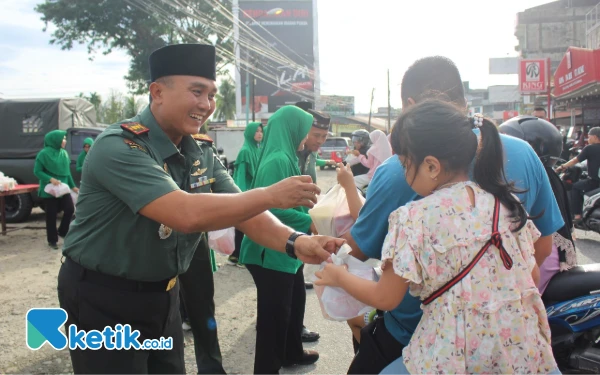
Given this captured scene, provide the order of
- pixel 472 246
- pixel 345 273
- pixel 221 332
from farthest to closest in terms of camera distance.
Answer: pixel 221 332 < pixel 345 273 < pixel 472 246

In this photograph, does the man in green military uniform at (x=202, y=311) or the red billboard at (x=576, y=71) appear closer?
the man in green military uniform at (x=202, y=311)

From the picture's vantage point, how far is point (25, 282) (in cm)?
600

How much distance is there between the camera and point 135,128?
199cm

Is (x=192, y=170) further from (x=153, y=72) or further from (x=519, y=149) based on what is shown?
(x=519, y=149)

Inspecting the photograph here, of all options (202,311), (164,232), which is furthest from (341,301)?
(202,311)

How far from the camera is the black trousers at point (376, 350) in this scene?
189 cm

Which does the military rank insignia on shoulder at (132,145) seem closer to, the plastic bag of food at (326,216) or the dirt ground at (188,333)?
the plastic bag of food at (326,216)

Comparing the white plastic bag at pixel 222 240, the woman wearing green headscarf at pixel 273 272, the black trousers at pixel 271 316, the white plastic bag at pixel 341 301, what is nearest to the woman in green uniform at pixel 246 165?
the white plastic bag at pixel 222 240

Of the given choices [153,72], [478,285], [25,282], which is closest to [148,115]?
[153,72]

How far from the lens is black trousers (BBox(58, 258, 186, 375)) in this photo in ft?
6.40

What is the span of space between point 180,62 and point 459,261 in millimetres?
1461

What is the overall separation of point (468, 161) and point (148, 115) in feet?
4.64

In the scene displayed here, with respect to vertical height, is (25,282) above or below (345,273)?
below

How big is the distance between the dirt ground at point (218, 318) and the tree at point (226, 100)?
51.5 meters
